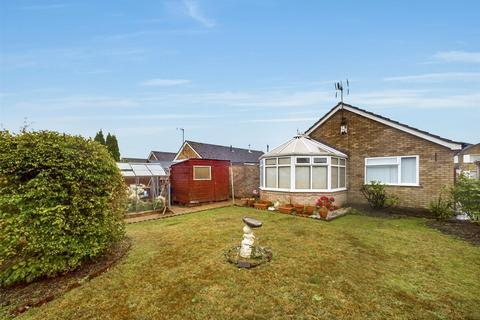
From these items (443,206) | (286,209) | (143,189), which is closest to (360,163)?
(443,206)

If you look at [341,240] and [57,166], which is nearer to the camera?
[57,166]

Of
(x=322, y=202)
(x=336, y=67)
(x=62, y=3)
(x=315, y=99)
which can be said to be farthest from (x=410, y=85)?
(x=62, y=3)

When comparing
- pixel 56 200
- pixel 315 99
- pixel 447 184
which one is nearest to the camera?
pixel 56 200

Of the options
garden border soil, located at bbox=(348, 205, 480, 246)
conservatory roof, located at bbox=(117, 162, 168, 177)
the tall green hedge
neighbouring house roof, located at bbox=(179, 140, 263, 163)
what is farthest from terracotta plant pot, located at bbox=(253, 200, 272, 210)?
neighbouring house roof, located at bbox=(179, 140, 263, 163)

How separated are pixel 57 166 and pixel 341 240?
761cm

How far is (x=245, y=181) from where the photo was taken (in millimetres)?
16688

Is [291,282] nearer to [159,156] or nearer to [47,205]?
[47,205]

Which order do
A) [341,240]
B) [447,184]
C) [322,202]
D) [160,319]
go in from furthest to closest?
1. [322,202]
2. [447,184]
3. [341,240]
4. [160,319]

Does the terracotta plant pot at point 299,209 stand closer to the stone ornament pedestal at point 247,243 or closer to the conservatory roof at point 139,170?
the stone ornament pedestal at point 247,243

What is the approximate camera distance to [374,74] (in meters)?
13.3

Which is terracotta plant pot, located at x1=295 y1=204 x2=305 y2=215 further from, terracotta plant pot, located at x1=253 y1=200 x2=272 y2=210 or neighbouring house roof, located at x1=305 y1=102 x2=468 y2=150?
neighbouring house roof, located at x1=305 y1=102 x2=468 y2=150

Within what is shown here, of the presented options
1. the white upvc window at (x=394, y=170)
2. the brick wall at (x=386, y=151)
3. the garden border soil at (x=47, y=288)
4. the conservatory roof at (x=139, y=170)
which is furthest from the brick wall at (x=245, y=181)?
the garden border soil at (x=47, y=288)

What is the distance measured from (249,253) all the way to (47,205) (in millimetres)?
4216

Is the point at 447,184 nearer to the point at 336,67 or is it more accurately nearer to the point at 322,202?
the point at 322,202
